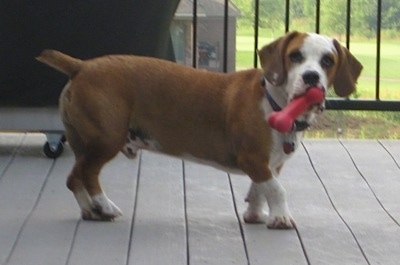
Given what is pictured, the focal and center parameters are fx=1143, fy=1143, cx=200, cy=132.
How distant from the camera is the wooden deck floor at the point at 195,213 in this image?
3.42 metres

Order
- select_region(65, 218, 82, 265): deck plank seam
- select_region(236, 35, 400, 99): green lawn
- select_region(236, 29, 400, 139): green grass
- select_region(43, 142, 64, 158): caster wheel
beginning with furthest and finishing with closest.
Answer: select_region(236, 35, 400, 99): green lawn
select_region(236, 29, 400, 139): green grass
select_region(43, 142, 64, 158): caster wheel
select_region(65, 218, 82, 265): deck plank seam

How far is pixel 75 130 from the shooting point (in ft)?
12.6

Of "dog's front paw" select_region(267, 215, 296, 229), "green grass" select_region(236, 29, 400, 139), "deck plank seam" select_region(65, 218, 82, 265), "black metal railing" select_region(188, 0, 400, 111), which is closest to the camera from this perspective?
"deck plank seam" select_region(65, 218, 82, 265)

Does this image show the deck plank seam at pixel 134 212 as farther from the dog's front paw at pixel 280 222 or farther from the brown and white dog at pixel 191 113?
the dog's front paw at pixel 280 222

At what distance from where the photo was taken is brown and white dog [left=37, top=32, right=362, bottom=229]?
145 inches

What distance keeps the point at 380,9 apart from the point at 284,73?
74.1 inches

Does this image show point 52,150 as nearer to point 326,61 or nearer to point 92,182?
point 92,182

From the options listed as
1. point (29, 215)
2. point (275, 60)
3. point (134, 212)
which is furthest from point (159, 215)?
point (275, 60)

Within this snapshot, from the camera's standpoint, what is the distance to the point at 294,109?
354 centimetres

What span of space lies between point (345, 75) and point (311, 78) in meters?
0.23

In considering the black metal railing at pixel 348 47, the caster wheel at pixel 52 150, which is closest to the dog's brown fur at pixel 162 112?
the caster wheel at pixel 52 150

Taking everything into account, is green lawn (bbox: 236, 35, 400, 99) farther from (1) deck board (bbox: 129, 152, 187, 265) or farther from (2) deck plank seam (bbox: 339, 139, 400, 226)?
(1) deck board (bbox: 129, 152, 187, 265)

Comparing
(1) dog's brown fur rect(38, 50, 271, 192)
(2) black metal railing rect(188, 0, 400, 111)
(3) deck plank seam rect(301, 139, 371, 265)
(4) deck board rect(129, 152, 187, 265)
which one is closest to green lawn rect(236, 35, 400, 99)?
(2) black metal railing rect(188, 0, 400, 111)

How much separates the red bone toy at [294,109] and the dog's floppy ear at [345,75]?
0.17 meters
